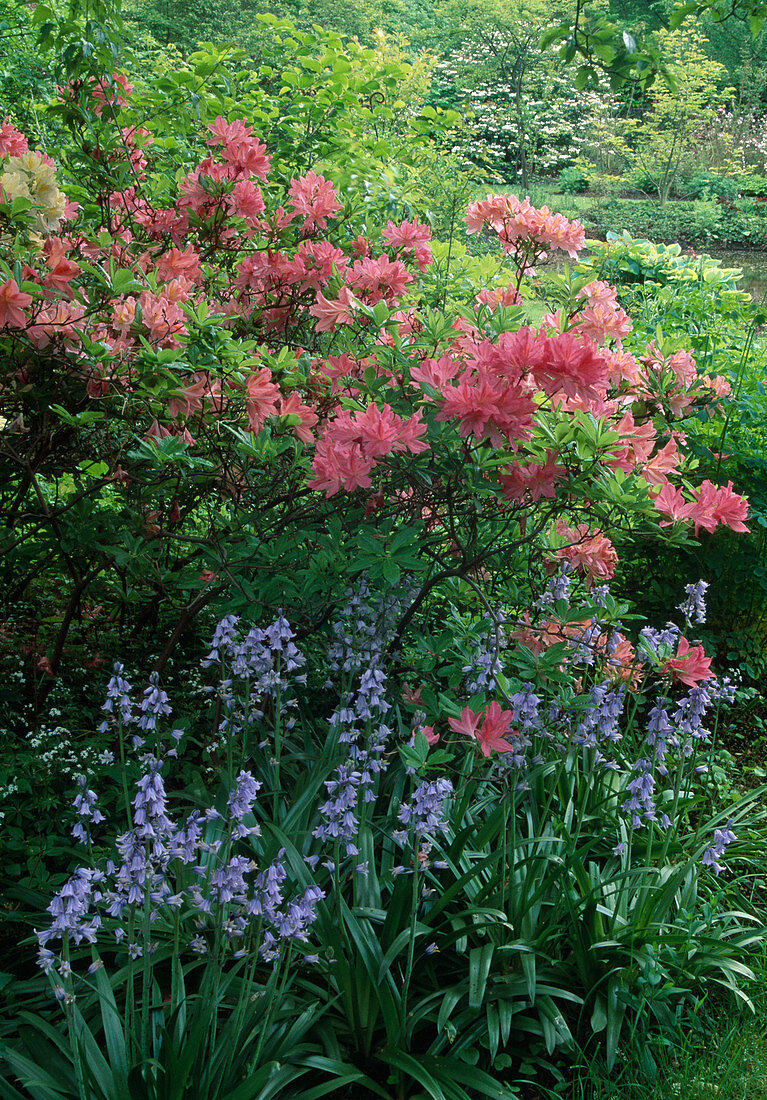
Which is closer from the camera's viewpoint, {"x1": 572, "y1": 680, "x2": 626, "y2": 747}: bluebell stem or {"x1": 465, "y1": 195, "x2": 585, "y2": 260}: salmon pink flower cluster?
{"x1": 572, "y1": 680, "x2": 626, "y2": 747}: bluebell stem

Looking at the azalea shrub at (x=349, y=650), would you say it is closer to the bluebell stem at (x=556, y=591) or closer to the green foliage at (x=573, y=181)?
the bluebell stem at (x=556, y=591)

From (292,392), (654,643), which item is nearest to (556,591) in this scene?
(654,643)

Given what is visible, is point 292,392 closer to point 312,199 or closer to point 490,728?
point 312,199

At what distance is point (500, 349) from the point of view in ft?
5.57

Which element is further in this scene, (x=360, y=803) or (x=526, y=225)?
(x=526, y=225)

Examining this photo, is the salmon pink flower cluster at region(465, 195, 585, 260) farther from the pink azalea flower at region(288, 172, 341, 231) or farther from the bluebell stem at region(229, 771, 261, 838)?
the bluebell stem at region(229, 771, 261, 838)

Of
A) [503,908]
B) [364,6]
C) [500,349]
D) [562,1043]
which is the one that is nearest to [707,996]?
[562,1043]

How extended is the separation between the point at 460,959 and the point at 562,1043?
0.93 feet

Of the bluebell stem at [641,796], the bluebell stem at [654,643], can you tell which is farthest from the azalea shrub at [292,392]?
the bluebell stem at [641,796]

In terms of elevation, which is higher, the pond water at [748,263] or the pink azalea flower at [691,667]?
the pond water at [748,263]

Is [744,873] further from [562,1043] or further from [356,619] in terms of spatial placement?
[356,619]

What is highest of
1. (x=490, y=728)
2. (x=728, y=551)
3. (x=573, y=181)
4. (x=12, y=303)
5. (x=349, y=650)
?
(x=573, y=181)

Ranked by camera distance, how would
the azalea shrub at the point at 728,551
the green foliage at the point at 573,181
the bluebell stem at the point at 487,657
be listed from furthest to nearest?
the green foliage at the point at 573,181, the azalea shrub at the point at 728,551, the bluebell stem at the point at 487,657

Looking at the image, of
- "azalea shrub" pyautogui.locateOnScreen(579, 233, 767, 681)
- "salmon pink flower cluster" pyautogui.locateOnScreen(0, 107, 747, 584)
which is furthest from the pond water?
"salmon pink flower cluster" pyautogui.locateOnScreen(0, 107, 747, 584)
